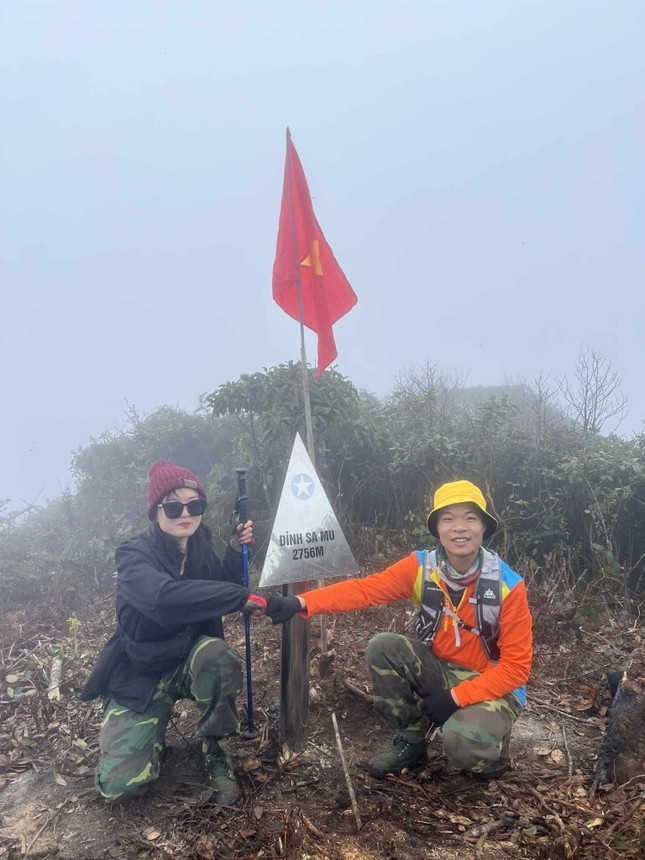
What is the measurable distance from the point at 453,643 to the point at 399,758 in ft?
2.31

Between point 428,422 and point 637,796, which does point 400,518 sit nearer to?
point 428,422

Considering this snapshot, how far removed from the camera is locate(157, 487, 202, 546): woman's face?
11.4 ft

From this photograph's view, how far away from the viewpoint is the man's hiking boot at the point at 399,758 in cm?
312

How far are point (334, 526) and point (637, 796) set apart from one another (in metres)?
2.04

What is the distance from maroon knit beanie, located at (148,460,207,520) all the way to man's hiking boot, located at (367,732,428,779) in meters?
1.87

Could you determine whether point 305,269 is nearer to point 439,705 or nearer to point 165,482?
point 165,482

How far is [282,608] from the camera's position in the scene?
10.3 ft

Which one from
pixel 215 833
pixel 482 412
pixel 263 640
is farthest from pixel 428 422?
pixel 215 833

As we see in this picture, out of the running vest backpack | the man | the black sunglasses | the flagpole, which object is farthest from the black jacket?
the running vest backpack

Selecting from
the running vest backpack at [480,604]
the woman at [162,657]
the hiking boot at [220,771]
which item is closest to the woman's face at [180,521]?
the woman at [162,657]

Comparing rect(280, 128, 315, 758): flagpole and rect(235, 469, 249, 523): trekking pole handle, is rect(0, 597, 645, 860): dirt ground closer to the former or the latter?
rect(280, 128, 315, 758): flagpole

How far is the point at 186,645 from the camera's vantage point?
130 inches

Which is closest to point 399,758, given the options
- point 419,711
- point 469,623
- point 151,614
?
point 419,711

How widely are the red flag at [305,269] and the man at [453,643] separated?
218 centimetres
